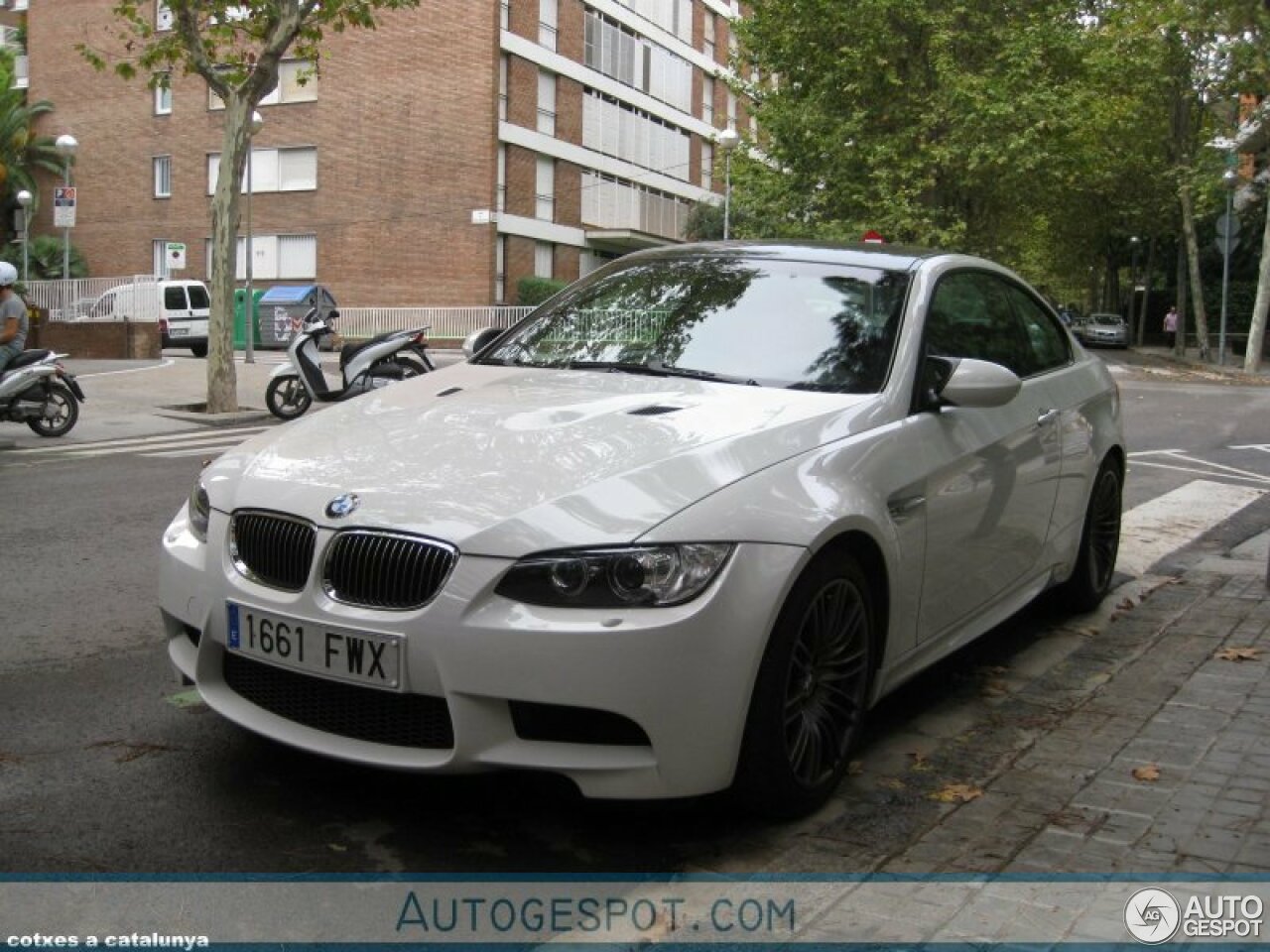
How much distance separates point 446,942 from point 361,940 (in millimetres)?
179

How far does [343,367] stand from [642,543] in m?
→ 11.0

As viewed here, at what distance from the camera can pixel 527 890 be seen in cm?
306

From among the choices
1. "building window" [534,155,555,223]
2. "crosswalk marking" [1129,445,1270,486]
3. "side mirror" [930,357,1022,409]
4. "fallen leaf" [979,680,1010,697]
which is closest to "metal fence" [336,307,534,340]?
"building window" [534,155,555,223]

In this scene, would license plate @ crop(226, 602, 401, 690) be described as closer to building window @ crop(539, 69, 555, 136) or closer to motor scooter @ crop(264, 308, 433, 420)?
motor scooter @ crop(264, 308, 433, 420)

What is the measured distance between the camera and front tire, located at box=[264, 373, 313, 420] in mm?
16453

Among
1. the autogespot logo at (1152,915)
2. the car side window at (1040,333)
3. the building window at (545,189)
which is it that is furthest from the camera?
the building window at (545,189)

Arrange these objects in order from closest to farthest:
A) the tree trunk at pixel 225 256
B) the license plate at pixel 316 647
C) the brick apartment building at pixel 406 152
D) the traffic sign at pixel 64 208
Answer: the license plate at pixel 316 647 < the tree trunk at pixel 225 256 < the traffic sign at pixel 64 208 < the brick apartment building at pixel 406 152

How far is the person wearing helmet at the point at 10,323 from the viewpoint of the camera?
41.8ft

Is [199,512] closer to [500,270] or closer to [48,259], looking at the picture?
[500,270]

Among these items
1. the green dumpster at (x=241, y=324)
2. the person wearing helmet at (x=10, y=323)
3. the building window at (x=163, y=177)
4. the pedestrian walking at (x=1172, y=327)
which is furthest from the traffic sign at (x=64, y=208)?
the pedestrian walking at (x=1172, y=327)

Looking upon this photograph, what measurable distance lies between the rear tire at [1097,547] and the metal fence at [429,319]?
32.4m

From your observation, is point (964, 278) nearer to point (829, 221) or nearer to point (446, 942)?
Answer: point (446, 942)

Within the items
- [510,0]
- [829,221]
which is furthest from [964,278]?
[510,0]

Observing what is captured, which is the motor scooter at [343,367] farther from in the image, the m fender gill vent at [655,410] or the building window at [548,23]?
the building window at [548,23]
